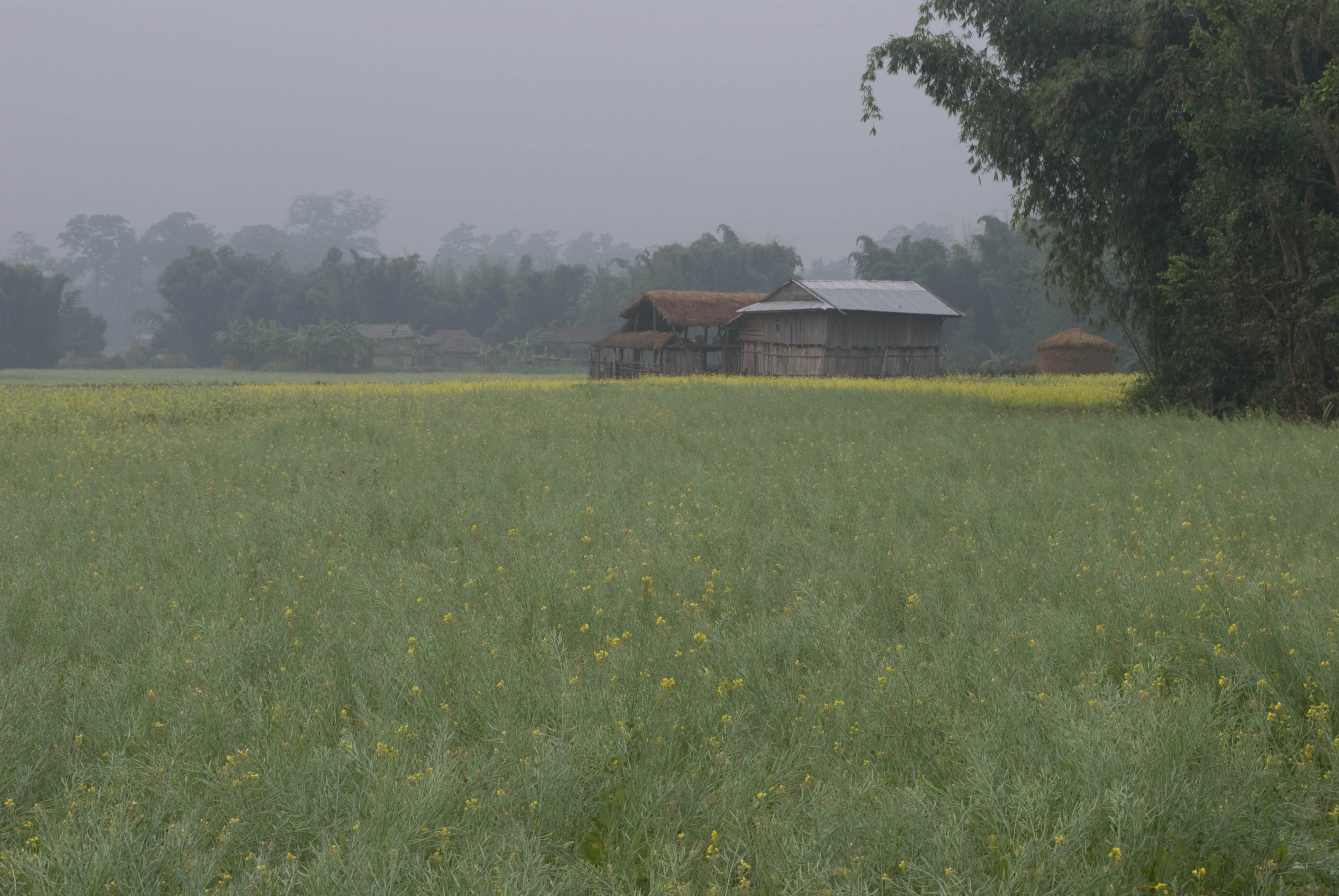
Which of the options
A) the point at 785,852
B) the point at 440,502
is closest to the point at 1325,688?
the point at 785,852

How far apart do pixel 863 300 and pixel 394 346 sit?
37833 mm

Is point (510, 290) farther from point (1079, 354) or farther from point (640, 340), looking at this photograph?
point (1079, 354)

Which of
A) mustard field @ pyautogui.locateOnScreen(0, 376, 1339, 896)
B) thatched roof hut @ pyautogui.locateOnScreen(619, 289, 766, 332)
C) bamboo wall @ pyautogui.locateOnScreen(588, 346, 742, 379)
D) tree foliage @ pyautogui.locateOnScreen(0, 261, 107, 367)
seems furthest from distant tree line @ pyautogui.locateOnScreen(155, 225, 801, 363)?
mustard field @ pyautogui.locateOnScreen(0, 376, 1339, 896)

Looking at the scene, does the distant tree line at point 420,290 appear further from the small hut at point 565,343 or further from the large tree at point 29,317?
the large tree at point 29,317

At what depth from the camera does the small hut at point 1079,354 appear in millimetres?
43375

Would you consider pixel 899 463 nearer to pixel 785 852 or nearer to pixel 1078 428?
pixel 1078 428

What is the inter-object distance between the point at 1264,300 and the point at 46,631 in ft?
52.5

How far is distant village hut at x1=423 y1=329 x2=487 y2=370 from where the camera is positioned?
66688mm

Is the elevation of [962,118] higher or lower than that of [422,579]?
higher

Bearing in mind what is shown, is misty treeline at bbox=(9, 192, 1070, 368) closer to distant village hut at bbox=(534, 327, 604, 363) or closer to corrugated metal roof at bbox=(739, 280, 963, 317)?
distant village hut at bbox=(534, 327, 604, 363)

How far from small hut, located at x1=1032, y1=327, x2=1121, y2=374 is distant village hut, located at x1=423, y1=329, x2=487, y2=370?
40.2 meters

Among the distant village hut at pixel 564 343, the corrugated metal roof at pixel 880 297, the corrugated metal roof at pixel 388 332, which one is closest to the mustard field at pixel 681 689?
the corrugated metal roof at pixel 880 297

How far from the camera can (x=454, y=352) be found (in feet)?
219

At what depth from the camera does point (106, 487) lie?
30.6 feet
